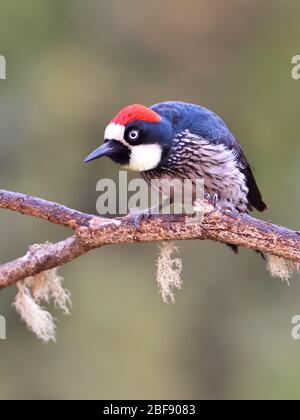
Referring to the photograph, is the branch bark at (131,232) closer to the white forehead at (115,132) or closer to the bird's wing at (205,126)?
the white forehead at (115,132)

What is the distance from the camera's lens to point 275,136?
34.2ft

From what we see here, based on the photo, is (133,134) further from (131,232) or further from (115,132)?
(131,232)

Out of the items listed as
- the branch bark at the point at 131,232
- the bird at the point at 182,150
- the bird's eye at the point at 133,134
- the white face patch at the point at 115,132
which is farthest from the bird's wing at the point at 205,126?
the branch bark at the point at 131,232

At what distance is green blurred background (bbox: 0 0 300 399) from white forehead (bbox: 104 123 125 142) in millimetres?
4441

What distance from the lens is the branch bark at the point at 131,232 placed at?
488 cm

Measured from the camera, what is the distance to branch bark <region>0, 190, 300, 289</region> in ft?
16.0

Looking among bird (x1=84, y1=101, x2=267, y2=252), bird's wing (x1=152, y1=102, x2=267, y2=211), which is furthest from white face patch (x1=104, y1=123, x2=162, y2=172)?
bird's wing (x1=152, y1=102, x2=267, y2=211)

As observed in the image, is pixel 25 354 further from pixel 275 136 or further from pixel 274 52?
pixel 274 52

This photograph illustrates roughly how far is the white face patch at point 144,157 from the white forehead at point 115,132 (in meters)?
0.12

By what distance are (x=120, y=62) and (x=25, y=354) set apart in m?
3.70

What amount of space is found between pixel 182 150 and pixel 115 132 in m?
0.57

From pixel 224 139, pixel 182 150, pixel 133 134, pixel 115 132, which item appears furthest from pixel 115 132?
pixel 224 139

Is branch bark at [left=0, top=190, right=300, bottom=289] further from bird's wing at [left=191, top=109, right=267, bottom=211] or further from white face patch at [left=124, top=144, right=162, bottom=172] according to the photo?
bird's wing at [left=191, top=109, right=267, bottom=211]
